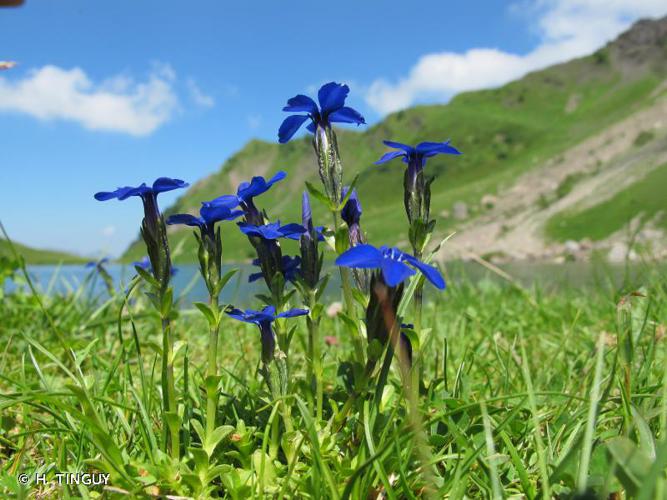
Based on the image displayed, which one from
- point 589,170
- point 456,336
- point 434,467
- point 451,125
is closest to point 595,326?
point 456,336

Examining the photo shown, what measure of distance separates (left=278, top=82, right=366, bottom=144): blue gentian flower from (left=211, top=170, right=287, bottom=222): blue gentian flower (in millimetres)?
219

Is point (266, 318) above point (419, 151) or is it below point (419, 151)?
below

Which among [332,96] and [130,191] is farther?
[332,96]

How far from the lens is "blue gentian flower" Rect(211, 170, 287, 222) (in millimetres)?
2023

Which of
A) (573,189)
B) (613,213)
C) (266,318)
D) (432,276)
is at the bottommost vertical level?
(266,318)

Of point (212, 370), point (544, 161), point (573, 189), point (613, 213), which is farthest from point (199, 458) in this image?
point (544, 161)

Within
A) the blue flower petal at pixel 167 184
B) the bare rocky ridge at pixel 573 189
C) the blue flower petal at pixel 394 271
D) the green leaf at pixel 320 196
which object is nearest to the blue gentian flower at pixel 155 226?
the blue flower petal at pixel 167 184

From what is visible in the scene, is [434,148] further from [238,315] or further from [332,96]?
[238,315]

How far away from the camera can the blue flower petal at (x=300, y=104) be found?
2045 mm

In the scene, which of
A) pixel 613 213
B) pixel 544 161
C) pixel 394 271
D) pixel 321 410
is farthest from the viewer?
pixel 544 161

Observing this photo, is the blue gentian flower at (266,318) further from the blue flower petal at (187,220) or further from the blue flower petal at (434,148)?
→ the blue flower petal at (434,148)

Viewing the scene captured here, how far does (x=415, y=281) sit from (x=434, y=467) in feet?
2.49

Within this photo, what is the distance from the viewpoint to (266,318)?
2.05 metres

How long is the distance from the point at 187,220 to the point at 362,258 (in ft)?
2.62
